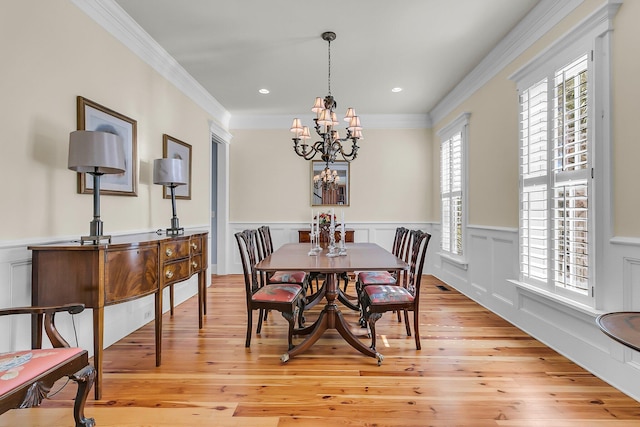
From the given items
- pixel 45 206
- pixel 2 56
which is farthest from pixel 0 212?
pixel 2 56

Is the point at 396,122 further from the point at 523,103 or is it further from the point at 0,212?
the point at 0,212

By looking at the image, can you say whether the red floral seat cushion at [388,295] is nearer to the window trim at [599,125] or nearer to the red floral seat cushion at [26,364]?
the window trim at [599,125]

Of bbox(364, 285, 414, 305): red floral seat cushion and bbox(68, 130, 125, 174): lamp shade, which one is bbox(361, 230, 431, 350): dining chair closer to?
bbox(364, 285, 414, 305): red floral seat cushion

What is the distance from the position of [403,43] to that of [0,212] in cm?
339

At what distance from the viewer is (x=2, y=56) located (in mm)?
1793

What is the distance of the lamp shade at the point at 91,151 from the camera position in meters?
1.92

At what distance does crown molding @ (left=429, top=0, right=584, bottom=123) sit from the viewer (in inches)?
97.3

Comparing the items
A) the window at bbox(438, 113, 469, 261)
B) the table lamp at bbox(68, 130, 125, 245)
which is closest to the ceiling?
the window at bbox(438, 113, 469, 261)

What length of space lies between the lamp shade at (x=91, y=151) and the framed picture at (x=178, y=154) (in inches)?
57.6

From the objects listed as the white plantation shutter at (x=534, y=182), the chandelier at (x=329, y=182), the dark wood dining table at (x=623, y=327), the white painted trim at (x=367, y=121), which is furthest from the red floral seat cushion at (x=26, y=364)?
the white painted trim at (x=367, y=121)

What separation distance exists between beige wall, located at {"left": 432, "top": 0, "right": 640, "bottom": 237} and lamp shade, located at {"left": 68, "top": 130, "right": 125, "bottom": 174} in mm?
3136

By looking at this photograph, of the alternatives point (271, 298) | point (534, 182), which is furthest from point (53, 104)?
point (534, 182)

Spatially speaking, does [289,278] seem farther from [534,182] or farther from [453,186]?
[453,186]

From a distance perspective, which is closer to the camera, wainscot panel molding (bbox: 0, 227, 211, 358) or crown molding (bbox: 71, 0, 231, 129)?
wainscot panel molding (bbox: 0, 227, 211, 358)
